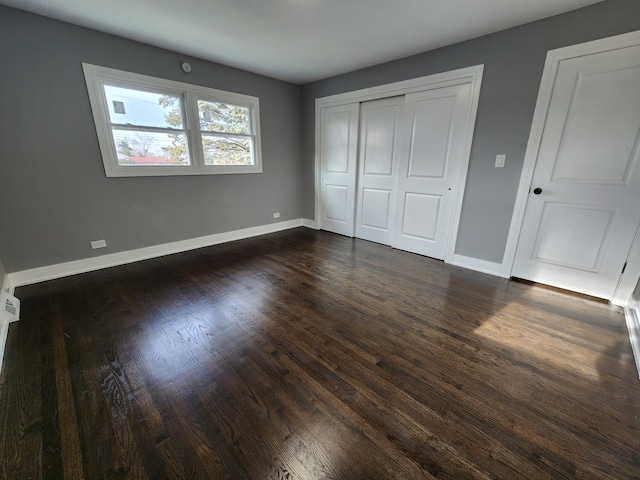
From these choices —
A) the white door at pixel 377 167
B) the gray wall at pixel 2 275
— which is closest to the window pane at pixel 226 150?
the white door at pixel 377 167

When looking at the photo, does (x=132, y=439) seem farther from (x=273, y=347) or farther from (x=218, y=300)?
(x=218, y=300)

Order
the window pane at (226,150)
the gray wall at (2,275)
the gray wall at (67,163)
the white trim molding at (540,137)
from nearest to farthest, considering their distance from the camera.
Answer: the white trim molding at (540,137)
the gray wall at (2,275)
the gray wall at (67,163)
the window pane at (226,150)

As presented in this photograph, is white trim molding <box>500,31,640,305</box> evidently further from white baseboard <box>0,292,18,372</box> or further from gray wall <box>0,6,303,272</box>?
white baseboard <box>0,292,18,372</box>

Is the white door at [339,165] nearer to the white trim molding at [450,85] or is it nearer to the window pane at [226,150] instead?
the white trim molding at [450,85]

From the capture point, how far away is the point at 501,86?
2.68 m

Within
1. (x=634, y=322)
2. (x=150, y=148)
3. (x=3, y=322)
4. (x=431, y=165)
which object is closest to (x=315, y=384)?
(x=3, y=322)

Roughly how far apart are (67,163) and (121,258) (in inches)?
45.8

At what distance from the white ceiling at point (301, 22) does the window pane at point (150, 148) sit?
101 cm

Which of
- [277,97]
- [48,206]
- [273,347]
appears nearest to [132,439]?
[273,347]

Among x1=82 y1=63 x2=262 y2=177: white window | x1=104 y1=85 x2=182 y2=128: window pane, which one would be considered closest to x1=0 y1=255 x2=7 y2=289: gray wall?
x1=82 y1=63 x2=262 y2=177: white window

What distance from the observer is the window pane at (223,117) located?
3652 millimetres

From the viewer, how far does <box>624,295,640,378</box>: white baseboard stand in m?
1.78

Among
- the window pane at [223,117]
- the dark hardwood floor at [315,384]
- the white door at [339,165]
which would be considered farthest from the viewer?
the white door at [339,165]

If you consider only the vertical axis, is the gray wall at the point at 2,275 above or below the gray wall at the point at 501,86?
below
